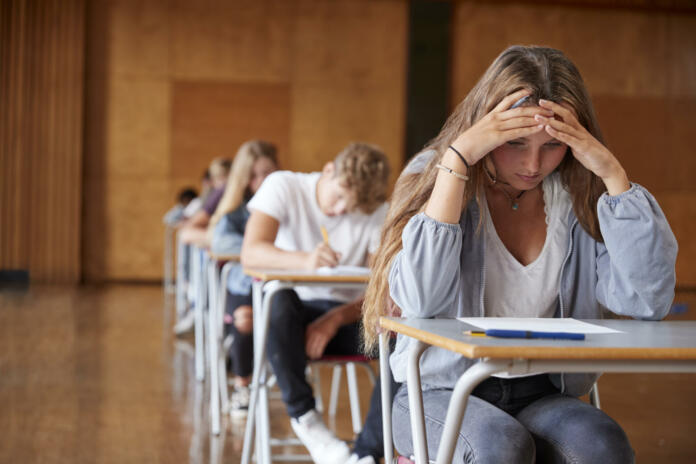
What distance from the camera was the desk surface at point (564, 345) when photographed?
1011mm

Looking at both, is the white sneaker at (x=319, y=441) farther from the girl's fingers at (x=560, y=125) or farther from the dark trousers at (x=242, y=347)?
the girl's fingers at (x=560, y=125)

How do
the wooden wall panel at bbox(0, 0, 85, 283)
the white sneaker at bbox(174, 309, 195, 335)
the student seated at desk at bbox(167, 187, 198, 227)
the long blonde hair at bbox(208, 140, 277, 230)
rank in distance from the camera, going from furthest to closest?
1. the wooden wall panel at bbox(0, 0, 85, 283)
2. the student seated at desk at bbox(167, 187, 198, 227)
3. the white sneaker at bbox(174, 309, 195, 335)
4. the long blonde hair at bbox(208, 140, 277, 230)

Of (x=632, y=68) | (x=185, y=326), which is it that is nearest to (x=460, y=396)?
(x=185, y=326)

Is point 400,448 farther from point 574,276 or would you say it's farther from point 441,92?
point 441,92

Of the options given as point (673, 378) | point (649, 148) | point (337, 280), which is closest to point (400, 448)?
point (337, 280)

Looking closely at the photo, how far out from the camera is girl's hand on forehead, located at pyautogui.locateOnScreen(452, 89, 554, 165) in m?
1.37

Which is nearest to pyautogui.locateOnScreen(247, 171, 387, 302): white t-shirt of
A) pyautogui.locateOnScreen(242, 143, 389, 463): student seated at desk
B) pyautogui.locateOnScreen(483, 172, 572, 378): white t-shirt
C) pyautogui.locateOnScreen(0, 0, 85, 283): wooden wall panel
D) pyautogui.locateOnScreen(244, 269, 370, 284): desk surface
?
pyautogui.locateOnScreen(242, 143, 389, 463): student seated at desk

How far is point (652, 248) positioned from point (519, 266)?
22 cm

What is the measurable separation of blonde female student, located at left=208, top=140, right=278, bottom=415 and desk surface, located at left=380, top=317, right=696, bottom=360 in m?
2.11

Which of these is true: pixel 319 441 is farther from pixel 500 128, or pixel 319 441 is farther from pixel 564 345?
pixel 564 345

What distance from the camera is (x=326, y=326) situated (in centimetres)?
244

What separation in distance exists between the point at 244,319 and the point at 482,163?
192 cm

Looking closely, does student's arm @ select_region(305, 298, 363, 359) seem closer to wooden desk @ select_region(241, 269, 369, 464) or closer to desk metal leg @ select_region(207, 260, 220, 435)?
wooden desk @ select_region(241, 269, 369, 464)

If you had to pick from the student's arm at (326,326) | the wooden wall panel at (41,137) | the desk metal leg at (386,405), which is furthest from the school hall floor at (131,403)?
the wooden wall panel at (41,137)
